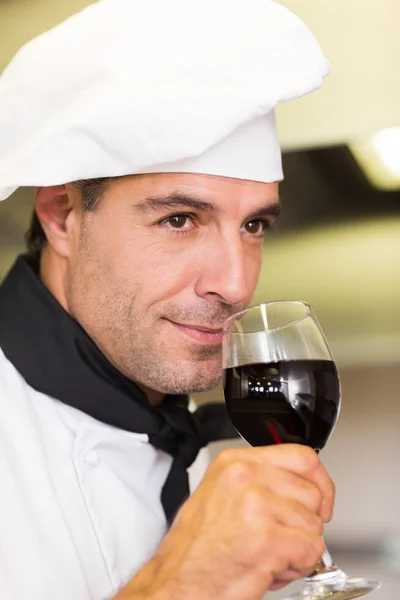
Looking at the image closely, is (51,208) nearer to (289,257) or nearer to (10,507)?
(10,507)

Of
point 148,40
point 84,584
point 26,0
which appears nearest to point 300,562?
point 84,584

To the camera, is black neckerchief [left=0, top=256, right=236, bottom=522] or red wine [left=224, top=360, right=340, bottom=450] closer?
red wine [left=224, top=360, right=340, bottom=450]

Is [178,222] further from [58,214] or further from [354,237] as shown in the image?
[354,237]

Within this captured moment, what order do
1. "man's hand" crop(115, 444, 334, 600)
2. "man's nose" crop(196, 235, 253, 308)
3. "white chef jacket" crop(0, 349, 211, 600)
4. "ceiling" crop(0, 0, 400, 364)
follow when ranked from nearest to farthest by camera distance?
"man's hand" crop(115, 444, 334, 600)
"white chef jacket" crop(0, 349, 211, 600)
"man's nose" crop(196, 235, 253, 308)
"ceiling" crop(0, 0, 400, 364)

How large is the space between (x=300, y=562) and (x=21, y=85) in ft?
2.48

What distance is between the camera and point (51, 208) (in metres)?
1.26

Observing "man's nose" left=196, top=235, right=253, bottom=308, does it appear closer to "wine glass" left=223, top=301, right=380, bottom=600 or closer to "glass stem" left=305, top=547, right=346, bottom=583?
"wine glass" left=223, top=301, right=380, bottom=600

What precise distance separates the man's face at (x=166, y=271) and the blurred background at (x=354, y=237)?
56 centimetres

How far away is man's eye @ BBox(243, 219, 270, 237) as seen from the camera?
1262mm

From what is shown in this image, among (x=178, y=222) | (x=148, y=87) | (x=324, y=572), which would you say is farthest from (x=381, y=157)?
(x=324, y=572)

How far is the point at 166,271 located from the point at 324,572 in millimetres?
522

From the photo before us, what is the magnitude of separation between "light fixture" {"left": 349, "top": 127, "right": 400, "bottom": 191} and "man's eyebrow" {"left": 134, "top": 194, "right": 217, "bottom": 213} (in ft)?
2.29

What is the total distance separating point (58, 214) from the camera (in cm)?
126

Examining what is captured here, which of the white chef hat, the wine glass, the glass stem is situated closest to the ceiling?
the white chef hat
